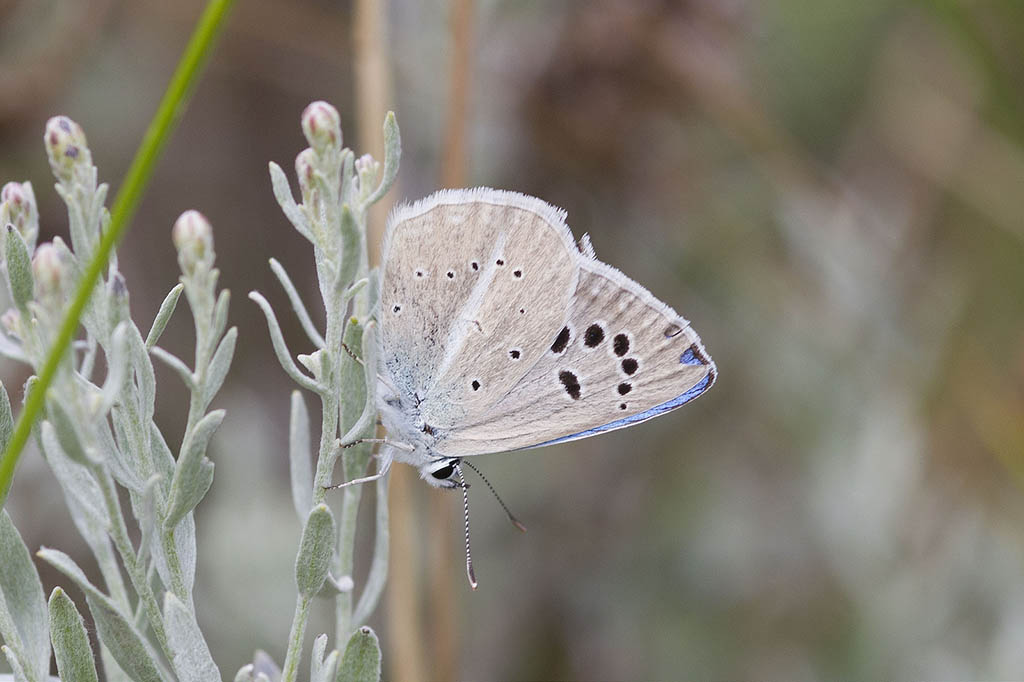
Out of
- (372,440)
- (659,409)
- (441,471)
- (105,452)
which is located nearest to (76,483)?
(105,452)

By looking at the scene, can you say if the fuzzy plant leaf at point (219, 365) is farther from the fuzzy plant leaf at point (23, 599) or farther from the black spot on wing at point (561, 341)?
the black spot on wing at point (561, 341)

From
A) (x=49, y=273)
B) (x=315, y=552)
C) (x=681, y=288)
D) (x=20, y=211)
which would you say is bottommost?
(x=315, y=552)

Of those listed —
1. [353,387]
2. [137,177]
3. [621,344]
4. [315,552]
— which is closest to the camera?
[137,177]

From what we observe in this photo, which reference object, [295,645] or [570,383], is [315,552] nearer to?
[295,645]

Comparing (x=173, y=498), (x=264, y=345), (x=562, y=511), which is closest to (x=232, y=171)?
(x=264, y=345)

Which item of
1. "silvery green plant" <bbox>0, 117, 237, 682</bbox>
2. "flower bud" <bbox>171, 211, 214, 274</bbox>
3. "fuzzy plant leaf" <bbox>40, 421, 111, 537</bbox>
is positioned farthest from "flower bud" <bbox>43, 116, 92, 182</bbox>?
"fuzzy plant leaf" <bbox>40, 421, 111, 537</bbox>

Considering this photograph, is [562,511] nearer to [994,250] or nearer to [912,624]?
[912,624]

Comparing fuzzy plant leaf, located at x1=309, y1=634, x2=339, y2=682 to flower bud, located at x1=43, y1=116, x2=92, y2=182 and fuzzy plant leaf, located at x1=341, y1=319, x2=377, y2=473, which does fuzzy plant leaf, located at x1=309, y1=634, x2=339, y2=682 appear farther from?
flower bud, located at x1=43, y1=116, x2=92, y2=182
